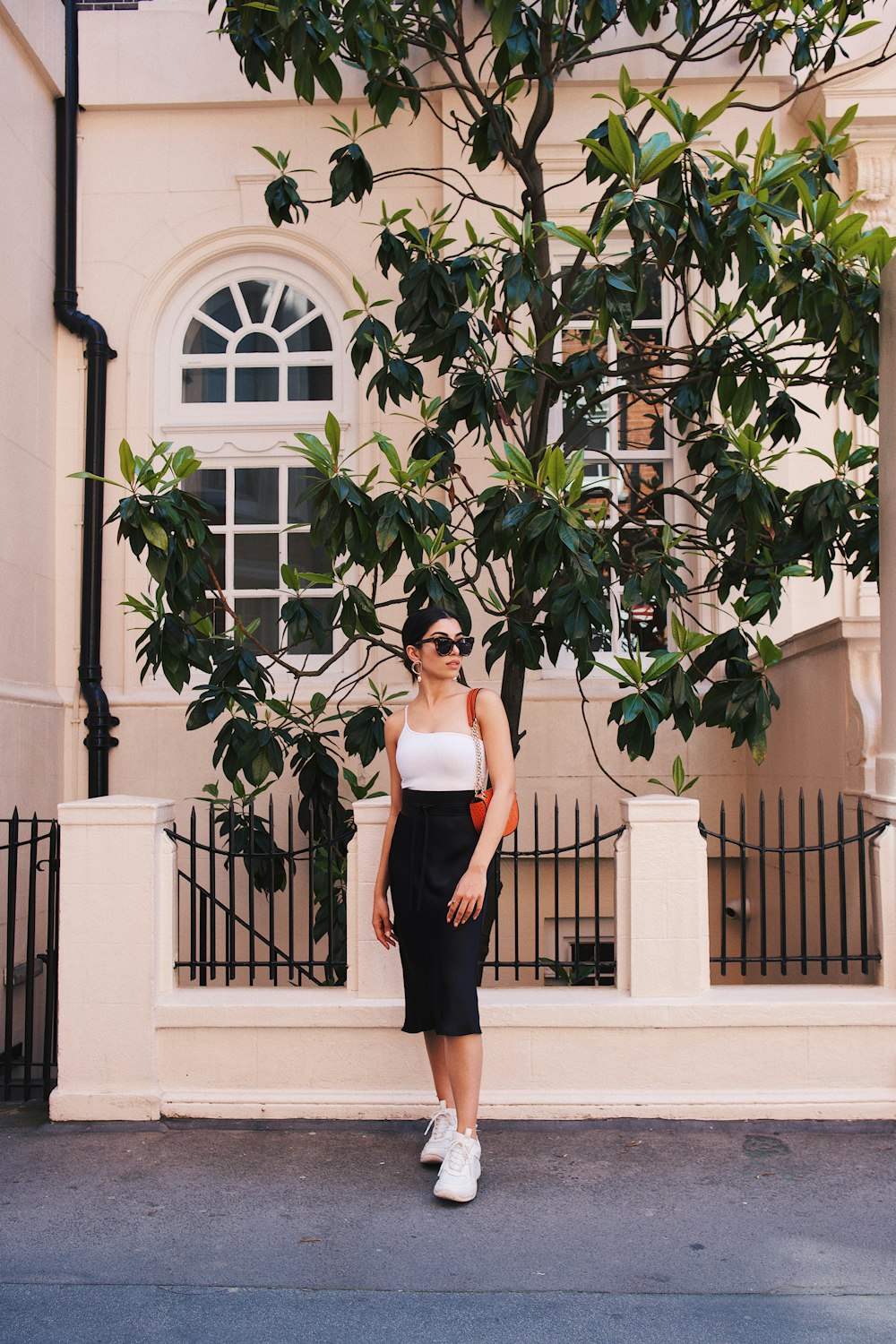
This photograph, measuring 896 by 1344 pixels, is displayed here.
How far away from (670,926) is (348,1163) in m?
1.68

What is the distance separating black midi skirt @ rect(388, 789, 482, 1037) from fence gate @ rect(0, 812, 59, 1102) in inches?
76.8

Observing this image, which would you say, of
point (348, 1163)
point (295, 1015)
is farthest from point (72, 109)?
point (348, 1163)

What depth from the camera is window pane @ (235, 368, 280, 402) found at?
8656 mm

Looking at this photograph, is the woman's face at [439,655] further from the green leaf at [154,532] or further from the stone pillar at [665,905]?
the green leaf at [154,532]

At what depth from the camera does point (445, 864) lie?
14.3 feet

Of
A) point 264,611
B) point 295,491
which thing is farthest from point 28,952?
point 295,491

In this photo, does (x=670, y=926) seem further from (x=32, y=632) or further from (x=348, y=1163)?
(x=32, y=632)

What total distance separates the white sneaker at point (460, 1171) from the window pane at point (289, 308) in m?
6.35

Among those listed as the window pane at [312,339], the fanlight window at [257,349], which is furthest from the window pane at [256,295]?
the window pane at [312,339]

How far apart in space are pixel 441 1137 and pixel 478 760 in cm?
148

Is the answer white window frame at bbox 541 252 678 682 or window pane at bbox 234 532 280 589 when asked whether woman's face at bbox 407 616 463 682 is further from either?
window pane at bbox 234 532 280 589

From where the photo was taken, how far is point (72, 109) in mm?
8297

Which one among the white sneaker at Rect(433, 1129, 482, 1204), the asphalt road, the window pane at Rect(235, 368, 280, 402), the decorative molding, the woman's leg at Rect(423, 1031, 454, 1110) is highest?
the decorative molding

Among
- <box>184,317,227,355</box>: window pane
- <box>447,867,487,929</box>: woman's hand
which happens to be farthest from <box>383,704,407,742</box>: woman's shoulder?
<box>184,317,227,355</box>: window pane
